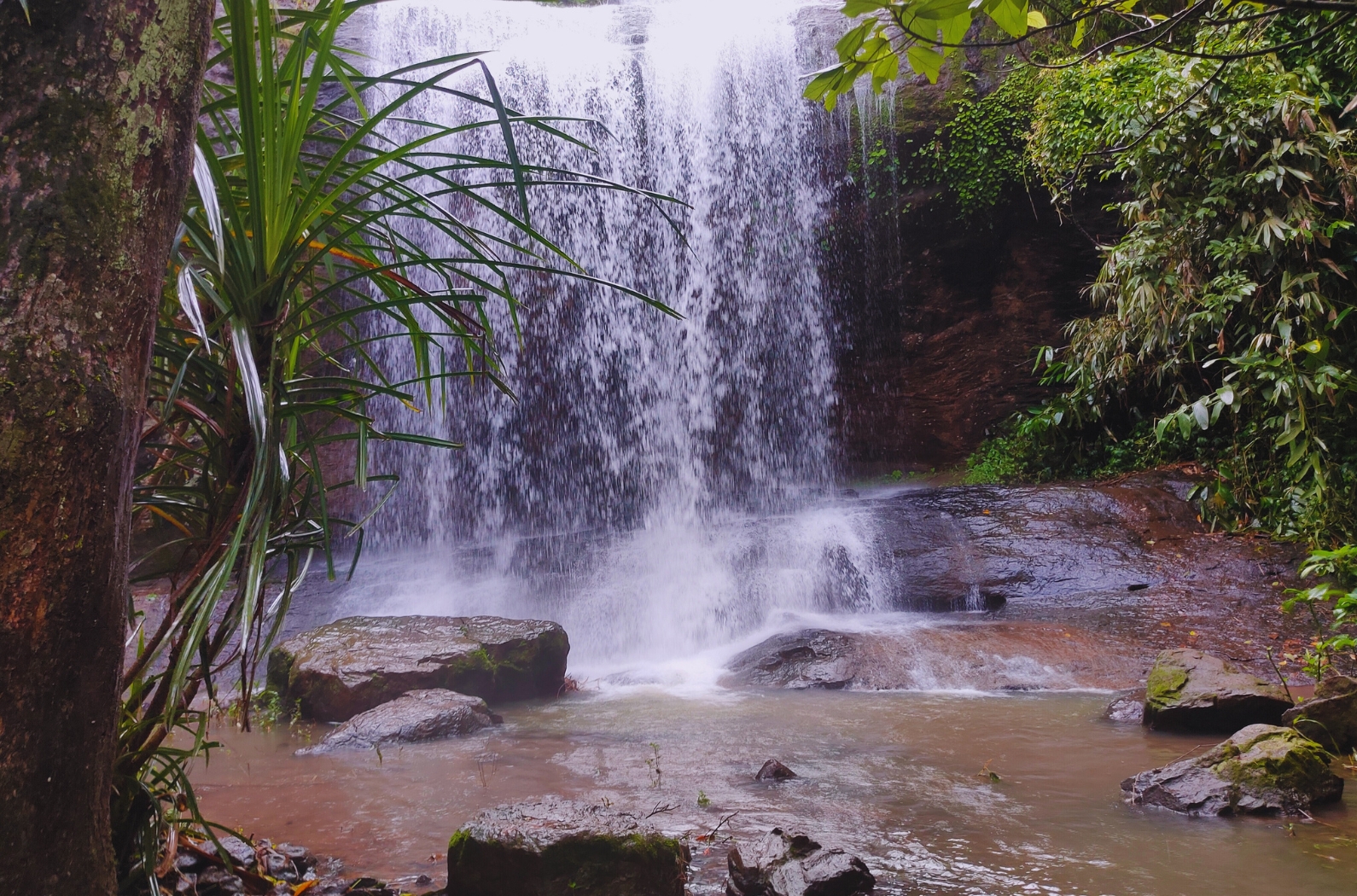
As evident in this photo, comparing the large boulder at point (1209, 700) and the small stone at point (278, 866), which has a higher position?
the small stone at point (278, 866)

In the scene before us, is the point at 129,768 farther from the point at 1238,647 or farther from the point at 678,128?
the point at 678,128

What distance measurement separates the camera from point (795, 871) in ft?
6.48

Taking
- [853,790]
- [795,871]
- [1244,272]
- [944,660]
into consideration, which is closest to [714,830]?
[795,871]

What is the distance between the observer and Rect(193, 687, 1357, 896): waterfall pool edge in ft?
7.12

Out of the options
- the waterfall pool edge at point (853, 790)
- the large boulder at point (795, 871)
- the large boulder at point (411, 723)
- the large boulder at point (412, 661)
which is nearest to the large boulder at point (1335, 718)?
the waterfall pool edge at point (853, 790)

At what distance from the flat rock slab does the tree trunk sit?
15.2 ft

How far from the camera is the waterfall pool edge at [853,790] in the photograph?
7.12 ft

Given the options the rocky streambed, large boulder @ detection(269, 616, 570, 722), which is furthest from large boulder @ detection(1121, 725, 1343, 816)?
large boulder @ detection(269, 616, 570, 722)

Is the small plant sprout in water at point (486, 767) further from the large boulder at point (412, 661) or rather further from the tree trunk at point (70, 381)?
the tree trunk at point (70, 381)

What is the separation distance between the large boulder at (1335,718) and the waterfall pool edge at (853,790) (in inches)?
18.2

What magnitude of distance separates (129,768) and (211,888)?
0.43 meters

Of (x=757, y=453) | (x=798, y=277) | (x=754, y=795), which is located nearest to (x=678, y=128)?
(x=798, y=277)

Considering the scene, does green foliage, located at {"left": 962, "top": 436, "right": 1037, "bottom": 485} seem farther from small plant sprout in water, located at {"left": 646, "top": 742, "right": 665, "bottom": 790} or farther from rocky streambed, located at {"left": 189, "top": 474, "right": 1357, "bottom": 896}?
small plant sprout in water, located at {"left": 646, "top": 742, "right": 665, "bottom": 790}

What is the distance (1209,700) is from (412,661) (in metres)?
4.21
